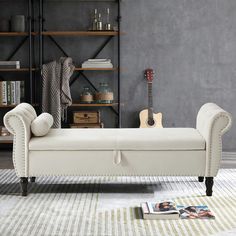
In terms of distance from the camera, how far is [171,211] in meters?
4.53

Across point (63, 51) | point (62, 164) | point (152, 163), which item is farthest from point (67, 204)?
point (63, 51)

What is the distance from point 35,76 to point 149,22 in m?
1.55

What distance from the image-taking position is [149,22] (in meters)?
8.08

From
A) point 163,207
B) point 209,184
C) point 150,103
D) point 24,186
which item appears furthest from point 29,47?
point 163,207

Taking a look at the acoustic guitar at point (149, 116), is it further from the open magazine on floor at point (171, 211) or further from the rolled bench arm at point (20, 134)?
the open magazine on floor at point (171, 211)

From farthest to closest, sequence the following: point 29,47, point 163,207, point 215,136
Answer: point 29,47, point 215,136, point 163,207

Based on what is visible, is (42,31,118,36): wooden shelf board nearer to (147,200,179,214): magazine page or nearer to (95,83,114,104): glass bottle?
(95,83,114,104): glass bottle

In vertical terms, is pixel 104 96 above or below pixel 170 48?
below

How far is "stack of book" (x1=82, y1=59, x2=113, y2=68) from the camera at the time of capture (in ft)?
25.6

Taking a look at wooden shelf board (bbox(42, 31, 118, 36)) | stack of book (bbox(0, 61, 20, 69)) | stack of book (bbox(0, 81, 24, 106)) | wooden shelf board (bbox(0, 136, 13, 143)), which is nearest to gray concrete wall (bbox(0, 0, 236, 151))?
wooden shelf board (bbox(42, 31, 118, 36))

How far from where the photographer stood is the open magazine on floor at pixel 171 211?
4.51 meters

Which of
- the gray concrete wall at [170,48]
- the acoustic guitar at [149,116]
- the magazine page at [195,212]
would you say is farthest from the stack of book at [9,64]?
the magazine page at [195,212]

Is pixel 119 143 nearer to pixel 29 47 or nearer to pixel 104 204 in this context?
pixel 104 204

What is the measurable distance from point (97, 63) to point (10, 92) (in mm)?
1097
